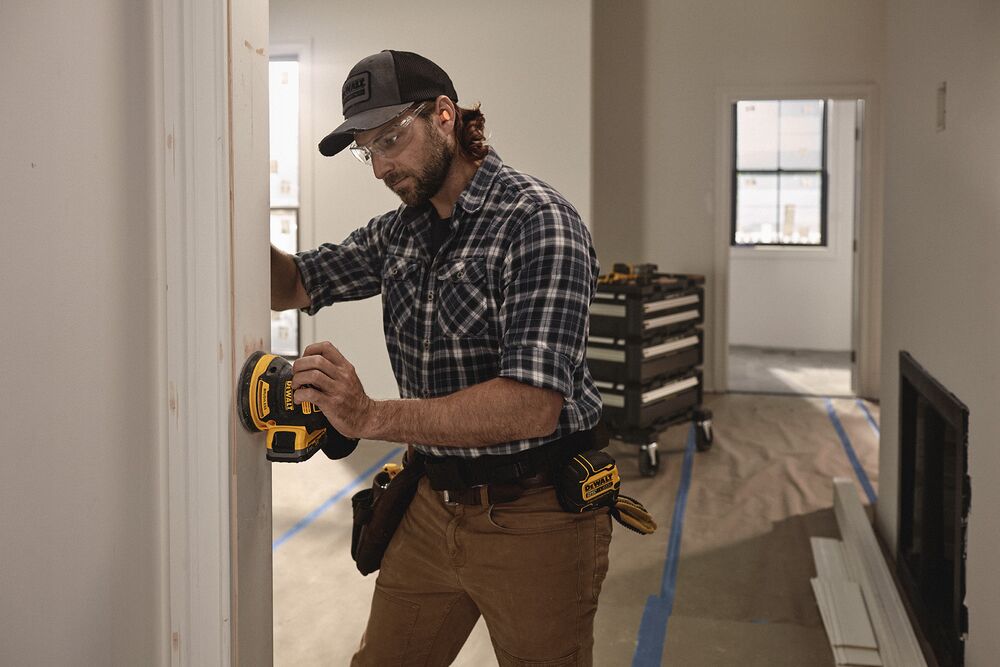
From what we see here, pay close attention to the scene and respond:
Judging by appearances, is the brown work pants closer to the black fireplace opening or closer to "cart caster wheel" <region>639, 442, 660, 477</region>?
the black fireplace opening

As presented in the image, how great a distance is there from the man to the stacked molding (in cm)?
139

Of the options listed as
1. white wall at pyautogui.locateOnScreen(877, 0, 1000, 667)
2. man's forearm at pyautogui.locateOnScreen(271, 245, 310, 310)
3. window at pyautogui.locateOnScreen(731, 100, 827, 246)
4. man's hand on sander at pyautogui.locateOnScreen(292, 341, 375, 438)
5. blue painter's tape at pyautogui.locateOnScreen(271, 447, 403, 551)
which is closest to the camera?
man's hand on sander at pyautogui.locateOnScreen(292, 341, 375, 438)

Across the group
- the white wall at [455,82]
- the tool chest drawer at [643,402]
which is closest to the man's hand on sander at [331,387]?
the tool chest drawer at [643,402]

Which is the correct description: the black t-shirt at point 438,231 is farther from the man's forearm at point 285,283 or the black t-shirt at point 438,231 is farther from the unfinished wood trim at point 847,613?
the unfinished wood trim at point 847,613

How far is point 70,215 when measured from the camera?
3.69ft

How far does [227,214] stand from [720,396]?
5984 mm

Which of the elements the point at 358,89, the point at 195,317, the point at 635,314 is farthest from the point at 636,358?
the point at 195,317

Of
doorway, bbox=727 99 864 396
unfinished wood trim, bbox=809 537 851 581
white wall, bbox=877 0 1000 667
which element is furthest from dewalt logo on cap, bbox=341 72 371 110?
doorway, bbox=727 99 864 396

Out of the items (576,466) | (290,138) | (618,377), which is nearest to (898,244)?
(618,377)

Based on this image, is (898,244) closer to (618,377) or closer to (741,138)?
(618,377)

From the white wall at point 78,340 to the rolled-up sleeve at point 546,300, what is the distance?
0.56m

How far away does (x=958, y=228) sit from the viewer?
2.45 metres

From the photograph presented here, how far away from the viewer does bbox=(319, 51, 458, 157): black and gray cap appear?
160cm

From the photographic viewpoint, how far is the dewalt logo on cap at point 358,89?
5.29ft
